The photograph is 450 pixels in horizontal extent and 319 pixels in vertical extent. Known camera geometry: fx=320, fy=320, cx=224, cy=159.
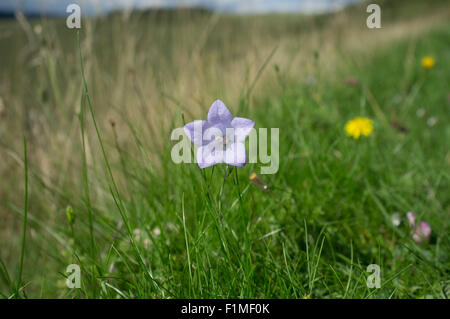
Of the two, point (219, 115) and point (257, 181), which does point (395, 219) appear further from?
point (219, 115)

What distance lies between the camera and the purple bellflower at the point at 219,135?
2.42 ft

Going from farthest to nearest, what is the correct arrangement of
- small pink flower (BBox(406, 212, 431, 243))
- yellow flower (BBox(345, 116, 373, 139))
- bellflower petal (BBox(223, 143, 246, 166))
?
yellow flower (BBox(345, 116, 373, 139)), small pink flower (BBox(406, 212, 431, 243)), bellflower petal (BBox(223, 143, 246, 166))

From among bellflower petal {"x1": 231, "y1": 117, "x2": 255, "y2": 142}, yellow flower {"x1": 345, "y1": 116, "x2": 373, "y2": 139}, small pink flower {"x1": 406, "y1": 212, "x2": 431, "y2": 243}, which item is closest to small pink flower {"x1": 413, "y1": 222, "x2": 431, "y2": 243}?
small pink flower {"x1": 406, "y1": 212, "x2": 431, "y2": 243}

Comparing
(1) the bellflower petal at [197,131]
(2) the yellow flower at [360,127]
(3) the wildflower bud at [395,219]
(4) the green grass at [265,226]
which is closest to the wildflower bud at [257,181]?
(4) the green grass at [265,226]

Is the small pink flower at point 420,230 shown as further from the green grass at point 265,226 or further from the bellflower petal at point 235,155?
the bellflower petal at point 235,155

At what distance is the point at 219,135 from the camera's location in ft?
2.66

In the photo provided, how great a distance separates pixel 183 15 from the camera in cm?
315

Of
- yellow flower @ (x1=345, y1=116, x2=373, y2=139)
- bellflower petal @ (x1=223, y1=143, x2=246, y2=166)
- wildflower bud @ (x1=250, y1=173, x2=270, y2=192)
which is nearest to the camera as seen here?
bellflower petal @ (x1=223, y1=143, x2=246, y2=166)

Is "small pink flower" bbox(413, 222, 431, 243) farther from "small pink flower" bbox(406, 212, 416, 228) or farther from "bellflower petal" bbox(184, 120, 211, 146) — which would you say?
"bellflower petal" bbox(184, 120, 211, 146)

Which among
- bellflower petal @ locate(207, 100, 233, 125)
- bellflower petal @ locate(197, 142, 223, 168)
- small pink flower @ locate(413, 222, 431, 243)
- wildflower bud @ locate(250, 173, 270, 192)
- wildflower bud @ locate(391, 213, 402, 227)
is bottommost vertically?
small pink flower @ locate(413, 222, 431, 243)

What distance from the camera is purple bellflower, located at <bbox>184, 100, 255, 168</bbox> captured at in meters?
0.74

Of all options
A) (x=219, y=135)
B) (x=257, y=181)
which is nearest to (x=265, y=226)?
(x=257, y=181)
